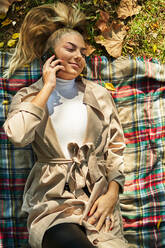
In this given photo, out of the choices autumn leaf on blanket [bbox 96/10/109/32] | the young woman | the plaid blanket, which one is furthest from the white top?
autumn leaf on blanket [bbox 96/10/109/32]

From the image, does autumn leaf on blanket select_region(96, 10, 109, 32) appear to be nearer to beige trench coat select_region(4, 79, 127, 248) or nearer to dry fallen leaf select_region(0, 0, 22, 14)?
beige trench coat select_region(4, 79, 127, 248)

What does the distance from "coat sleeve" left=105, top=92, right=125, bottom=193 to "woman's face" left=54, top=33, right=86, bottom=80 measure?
546mm

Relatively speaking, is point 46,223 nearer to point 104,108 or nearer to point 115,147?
point 115,147

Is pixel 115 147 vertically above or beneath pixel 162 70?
beneath

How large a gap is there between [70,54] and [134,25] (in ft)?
4.19

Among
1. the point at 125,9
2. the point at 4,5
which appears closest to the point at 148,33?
the point at 125,9

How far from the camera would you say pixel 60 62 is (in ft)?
10.1

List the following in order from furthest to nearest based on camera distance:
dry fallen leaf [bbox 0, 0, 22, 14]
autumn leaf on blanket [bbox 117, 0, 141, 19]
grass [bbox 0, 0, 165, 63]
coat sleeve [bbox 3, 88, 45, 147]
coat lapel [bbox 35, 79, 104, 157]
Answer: autumn leaf on blanket [bbox 117, 0, 141, 19] < grass [bbox 0, 0, 165, 63] < dry fallen leaf [bbox 0, 0, 22, 14] < coat lapel [bbox 35, 79, 104, 157] < coat sleeve [bbox 3, 88, 45, 147]

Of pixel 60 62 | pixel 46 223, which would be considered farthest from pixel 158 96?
pixel 46 223

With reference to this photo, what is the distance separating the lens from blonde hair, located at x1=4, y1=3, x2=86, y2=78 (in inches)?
128

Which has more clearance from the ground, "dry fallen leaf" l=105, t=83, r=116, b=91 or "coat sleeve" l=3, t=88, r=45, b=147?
"dry fallen leaf" l=105, t=83, r=116, b=91

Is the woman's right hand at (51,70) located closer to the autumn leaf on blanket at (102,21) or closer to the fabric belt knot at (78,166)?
the fabric belt knot at (78,166)

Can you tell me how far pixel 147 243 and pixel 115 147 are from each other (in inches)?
48.2

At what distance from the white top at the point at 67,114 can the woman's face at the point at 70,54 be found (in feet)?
0.38
